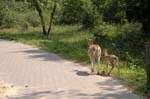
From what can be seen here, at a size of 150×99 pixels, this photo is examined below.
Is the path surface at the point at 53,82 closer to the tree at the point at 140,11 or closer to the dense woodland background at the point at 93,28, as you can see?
the dense woodland background at the point at 93,28

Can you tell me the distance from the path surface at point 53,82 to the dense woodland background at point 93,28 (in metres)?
0.73

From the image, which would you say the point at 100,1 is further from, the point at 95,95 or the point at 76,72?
the point at 95,95

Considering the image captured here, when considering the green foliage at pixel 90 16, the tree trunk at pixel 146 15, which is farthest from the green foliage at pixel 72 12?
the tree trunk at pixel 146 15

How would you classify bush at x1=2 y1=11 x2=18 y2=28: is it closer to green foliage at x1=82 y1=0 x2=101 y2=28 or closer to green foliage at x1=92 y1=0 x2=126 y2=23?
green foliage at x1=92 y1=0 x2=126 y2=23

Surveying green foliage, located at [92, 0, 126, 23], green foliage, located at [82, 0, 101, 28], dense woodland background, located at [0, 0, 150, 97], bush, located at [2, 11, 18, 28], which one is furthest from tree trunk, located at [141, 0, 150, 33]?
bush, located at [2, 11, 18, 28]

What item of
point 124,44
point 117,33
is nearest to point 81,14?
point 117,33

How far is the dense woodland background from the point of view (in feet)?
57.6

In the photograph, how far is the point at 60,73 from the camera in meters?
14.2

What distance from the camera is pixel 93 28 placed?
29.3 meters

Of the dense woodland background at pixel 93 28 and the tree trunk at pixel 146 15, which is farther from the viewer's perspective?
the tree trunk at pixel 146 15

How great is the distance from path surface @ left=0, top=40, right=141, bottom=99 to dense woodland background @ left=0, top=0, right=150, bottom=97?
728 mm

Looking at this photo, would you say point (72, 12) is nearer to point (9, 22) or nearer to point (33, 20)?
point (33, 20)

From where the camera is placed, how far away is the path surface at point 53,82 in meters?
10.9

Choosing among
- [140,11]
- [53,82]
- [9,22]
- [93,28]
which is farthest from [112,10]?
[53,82]
